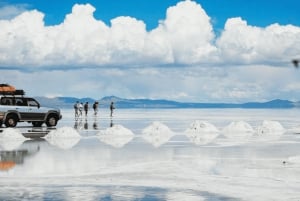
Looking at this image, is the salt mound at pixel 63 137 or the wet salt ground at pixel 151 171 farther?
the salt mound at pixel 63 137

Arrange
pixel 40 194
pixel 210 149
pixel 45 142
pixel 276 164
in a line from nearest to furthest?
pixel 40 194, pixel 276 164, pixel 210 149, pixel 45 142

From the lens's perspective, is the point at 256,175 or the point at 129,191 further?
the point at 256,175

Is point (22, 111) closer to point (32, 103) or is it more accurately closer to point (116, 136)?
point (32, 103)

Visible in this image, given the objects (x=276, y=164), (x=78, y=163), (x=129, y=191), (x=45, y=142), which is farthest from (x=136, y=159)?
Answer: (x=45, y=142)

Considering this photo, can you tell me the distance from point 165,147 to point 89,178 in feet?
32.1

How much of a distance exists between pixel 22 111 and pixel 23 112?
122mm

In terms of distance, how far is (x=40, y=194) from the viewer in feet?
37.4

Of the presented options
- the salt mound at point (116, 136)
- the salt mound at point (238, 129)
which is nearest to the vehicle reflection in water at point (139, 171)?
the salt mound at point (116, 136)

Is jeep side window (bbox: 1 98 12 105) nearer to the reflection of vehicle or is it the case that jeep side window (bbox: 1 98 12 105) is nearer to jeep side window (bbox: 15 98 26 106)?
the reflection of vehicle

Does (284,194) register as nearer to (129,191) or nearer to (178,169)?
(129,191)

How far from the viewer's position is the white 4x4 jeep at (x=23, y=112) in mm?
36778

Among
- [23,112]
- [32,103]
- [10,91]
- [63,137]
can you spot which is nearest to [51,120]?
[32,103]

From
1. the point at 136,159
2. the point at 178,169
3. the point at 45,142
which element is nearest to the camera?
the point at 178,169

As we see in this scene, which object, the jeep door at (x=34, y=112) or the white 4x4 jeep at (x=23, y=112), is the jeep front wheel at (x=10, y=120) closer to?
the white 4x4 jeep at (x=23, y=112)
